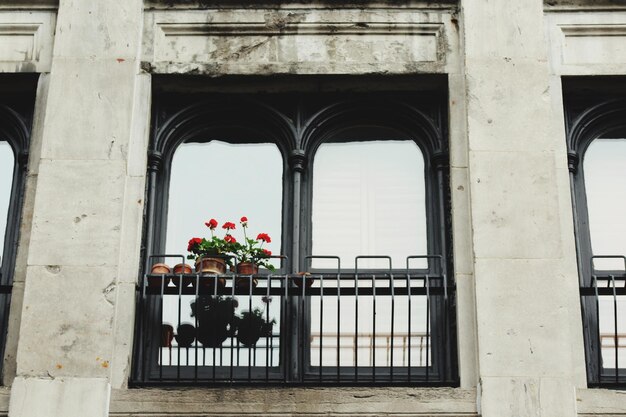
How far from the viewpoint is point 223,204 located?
10.9 meters

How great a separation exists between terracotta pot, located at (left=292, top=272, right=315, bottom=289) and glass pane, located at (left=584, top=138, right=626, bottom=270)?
256 centimetres

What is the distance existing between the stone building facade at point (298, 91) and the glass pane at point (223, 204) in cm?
38

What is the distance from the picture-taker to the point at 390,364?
32.7 feet

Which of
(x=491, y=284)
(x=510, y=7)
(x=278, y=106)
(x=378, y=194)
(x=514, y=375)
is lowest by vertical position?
(x=514, y=375)

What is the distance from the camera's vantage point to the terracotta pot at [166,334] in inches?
398

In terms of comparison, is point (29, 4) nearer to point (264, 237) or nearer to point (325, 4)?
point (325, 4)

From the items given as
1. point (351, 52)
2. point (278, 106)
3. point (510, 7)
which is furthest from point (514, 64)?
point (278, 106)

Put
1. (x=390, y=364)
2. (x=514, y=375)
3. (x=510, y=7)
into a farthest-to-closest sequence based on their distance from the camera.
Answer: (x=510, y=7) → (x=390, y=364) → (x=514, y=375)

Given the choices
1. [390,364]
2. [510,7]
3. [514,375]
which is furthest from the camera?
[510,7]

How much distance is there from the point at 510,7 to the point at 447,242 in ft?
7.51

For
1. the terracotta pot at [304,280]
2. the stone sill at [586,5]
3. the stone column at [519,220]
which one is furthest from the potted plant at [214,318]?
the stone sill at [586,5]

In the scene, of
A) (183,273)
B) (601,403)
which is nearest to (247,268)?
(183,273)

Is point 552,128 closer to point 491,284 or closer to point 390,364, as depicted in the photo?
point 491,284

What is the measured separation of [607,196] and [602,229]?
379 millimetres
